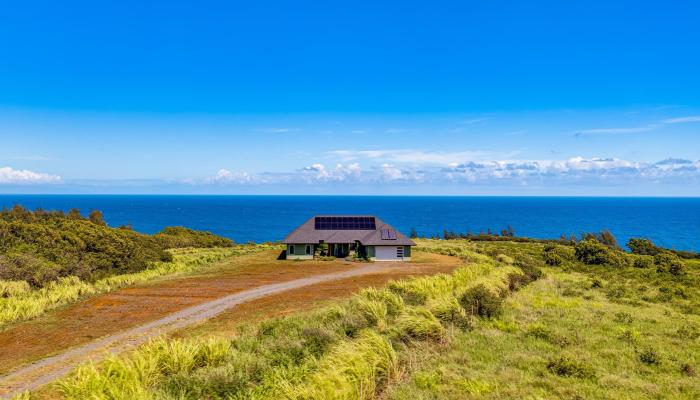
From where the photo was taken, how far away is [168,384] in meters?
A: 10.6

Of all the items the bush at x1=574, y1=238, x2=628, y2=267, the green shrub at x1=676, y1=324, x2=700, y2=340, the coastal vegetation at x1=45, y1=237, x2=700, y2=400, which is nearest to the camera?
the coastal vegetation at x1=45, y1=237, x2=700, y2=400

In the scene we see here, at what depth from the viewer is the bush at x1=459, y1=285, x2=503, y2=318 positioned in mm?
19000

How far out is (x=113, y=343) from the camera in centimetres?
1546

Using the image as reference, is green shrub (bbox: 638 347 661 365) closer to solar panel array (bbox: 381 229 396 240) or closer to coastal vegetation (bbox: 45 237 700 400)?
coastal vegetation (bbox: 45 237 700 400)

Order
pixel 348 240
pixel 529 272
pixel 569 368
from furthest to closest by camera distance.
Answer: pixel 348 240 < pixel 529 272 < pixel 569 368

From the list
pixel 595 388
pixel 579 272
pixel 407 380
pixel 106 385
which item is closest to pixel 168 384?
pixel 106 385

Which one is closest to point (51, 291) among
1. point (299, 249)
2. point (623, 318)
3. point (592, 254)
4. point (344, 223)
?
point (299, 249)

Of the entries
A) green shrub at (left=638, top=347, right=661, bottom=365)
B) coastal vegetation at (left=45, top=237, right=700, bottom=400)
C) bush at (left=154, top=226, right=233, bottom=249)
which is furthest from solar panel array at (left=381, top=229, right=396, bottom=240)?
bush at (left=154, top=226, right=233, bottom=249)

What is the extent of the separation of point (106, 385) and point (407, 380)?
8.16 metres

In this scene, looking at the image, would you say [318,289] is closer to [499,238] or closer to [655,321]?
[655,321]

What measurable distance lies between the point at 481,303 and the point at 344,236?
28.0 meters

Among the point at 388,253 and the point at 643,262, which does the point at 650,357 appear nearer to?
the point at 388,253

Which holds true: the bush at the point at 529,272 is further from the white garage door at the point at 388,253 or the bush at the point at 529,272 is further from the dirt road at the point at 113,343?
the dirt road at the point at 113,343

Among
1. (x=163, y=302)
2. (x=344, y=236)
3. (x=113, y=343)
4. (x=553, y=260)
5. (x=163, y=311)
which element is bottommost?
(x=553, y=260)
